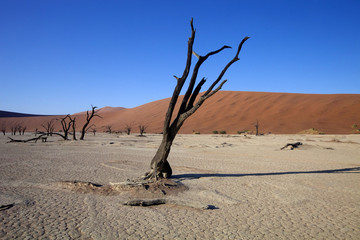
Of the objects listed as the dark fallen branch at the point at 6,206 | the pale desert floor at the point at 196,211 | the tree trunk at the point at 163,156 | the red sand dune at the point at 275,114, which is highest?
the red sand dune at the point at 275,114

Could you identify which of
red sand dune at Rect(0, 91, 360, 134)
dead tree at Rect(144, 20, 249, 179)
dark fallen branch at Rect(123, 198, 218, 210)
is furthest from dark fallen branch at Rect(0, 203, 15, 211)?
red sand dune at Rect(0, 91, 360, 134)

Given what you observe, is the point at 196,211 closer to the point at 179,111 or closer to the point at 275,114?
the point at 179,111

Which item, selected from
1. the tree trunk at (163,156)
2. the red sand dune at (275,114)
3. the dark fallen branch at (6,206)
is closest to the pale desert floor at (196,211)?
the dark fallen branch at (6,206)

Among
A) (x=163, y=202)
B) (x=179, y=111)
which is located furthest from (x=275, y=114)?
(x=163, y=202)

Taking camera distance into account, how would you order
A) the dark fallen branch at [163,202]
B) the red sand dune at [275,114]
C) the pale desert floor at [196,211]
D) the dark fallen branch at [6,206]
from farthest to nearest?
the red sand dune at [275,114]
the dark fallen branch at [163,202]
the dark fallen branch at [6,206]
the pale desert floor at [196,211]

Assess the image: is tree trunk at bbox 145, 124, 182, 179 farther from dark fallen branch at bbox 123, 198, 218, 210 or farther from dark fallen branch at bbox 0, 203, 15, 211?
dark fallen branch at bbox 0, 203, 15, 211

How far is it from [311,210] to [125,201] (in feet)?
10.3

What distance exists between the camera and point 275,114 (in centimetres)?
4559

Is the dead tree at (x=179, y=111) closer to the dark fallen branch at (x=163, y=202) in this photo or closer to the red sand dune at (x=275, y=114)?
the dark fallen branch at (x=163, y=202)

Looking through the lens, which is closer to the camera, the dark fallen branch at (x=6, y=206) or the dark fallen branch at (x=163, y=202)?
the dark fallen branch at (x=6, y=206)

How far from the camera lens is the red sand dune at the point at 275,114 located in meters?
38.0

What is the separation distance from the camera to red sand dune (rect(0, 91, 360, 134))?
125 feet

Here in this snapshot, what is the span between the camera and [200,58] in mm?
6297

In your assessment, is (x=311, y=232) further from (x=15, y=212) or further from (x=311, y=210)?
(x=15, y=212)
